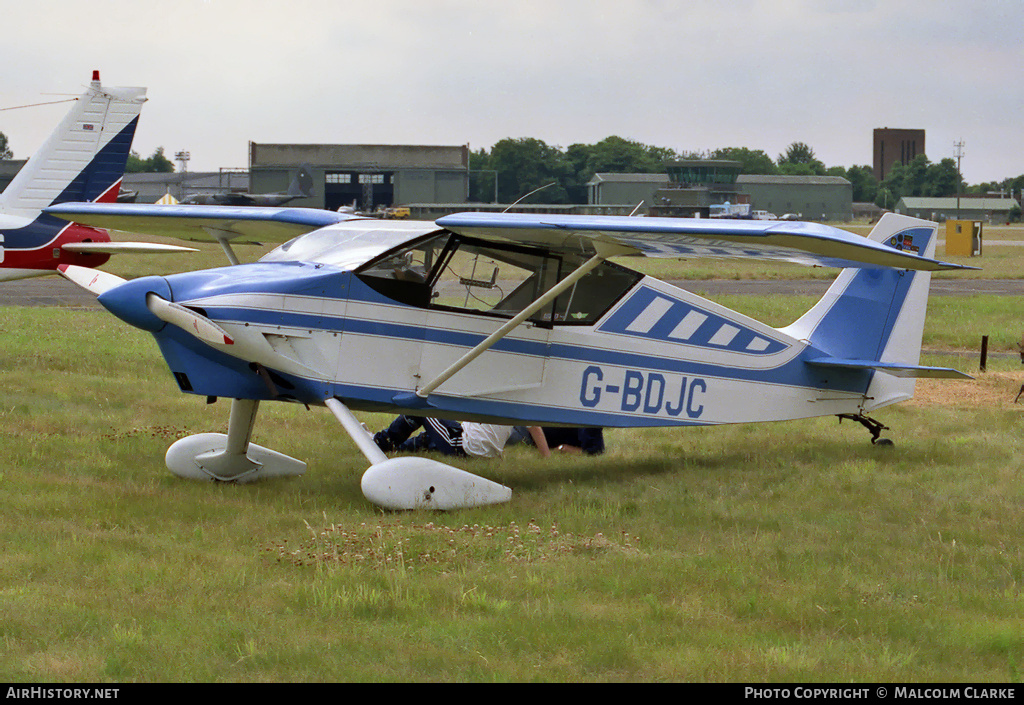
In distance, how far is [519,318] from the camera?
8094mm

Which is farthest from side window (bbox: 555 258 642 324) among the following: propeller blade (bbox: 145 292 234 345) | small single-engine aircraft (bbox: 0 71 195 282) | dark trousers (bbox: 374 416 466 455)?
small single-engine aircraft (bbox: 0 71 195 282)

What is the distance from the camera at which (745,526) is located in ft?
24.8

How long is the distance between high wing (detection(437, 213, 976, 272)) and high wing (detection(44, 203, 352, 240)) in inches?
91.1

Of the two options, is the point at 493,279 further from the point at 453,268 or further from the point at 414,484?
the point at 414,484

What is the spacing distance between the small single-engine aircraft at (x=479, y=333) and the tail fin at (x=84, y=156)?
7.03 m

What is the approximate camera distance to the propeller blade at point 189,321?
7465 mm

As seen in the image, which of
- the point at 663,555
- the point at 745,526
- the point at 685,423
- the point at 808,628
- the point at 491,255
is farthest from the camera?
the point at 685,423

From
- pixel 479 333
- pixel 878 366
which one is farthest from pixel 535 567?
pixel 878 366

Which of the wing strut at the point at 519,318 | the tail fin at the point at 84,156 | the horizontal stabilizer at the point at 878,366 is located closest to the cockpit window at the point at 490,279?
the wing strut at the point at 519,318

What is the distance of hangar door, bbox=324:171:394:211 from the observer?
103375mm

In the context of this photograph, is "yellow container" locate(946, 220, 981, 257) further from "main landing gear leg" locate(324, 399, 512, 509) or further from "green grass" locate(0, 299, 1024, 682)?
"main landing gear leg" locate(324, 399, 512, 509)
